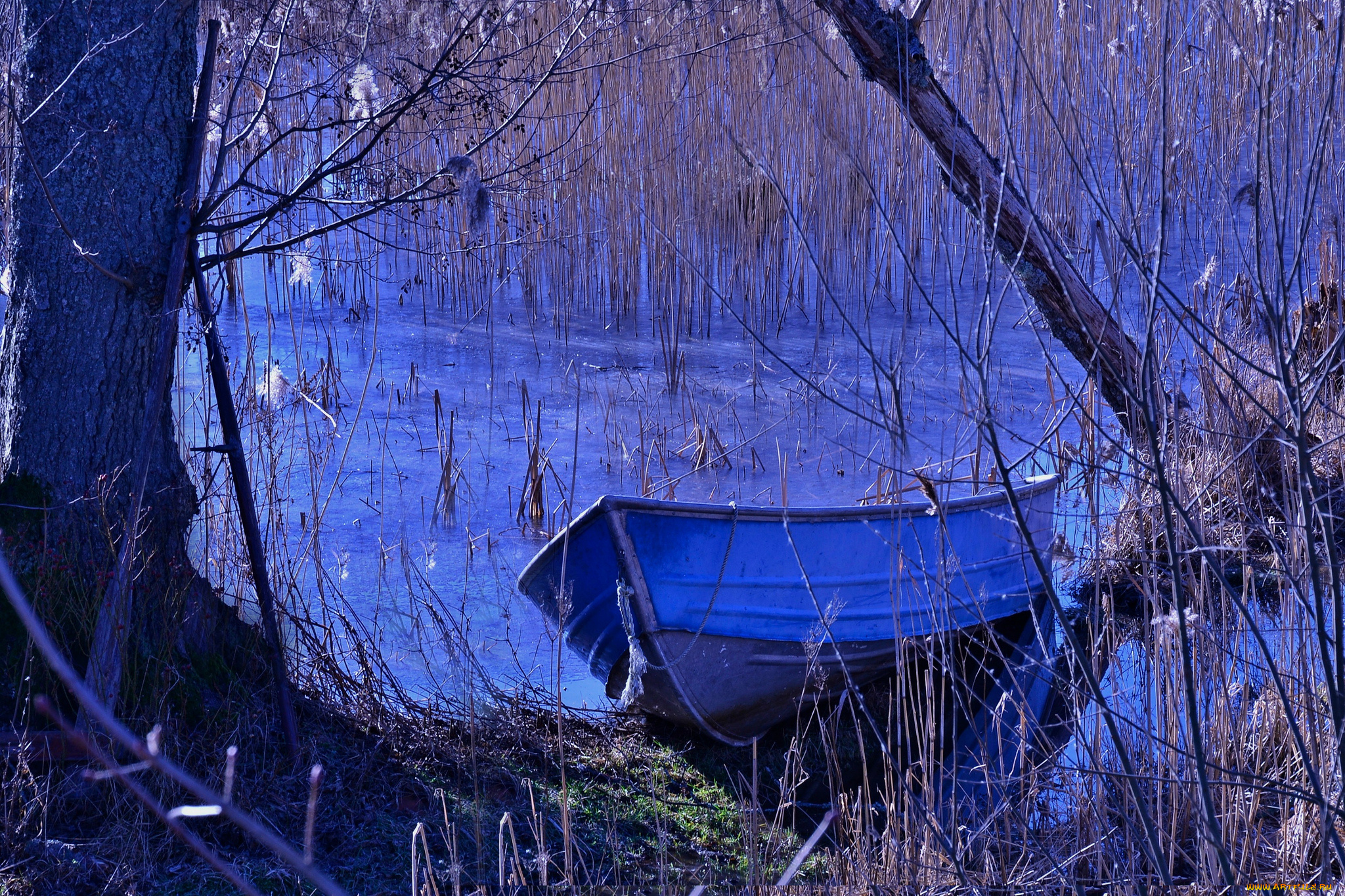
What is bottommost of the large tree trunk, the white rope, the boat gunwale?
the white rope

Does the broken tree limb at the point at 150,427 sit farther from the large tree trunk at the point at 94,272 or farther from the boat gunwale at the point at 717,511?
the boat gunwale at the point at 717,511

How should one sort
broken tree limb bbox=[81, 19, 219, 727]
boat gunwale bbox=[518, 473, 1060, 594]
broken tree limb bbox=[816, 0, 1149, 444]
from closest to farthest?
broken tree limb bbox=[81, 19, 219, 727] < boat gunwale bbox=[518, 473, 1060, 594] < broken tree limb bbox=[816, 0, 1149, 444]

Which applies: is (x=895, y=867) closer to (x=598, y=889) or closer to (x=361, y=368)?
(x=598, y=889)

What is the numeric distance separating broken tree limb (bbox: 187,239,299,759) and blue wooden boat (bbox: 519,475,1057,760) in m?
0.66

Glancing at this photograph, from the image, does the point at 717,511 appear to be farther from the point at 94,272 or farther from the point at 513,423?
the point at 513,423

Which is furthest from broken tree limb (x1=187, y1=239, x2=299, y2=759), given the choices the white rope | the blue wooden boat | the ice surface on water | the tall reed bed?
the white rope

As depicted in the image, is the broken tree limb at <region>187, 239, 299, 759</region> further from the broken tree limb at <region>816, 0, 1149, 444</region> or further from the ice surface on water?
the broken tree limb at <region>816, 0, 1149, 444</region>

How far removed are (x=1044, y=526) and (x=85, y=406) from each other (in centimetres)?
265

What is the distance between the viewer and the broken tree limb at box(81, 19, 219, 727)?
2.17 metres

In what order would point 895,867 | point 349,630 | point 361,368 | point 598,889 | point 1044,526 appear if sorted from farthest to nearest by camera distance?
point 361,368
point 1044,526
point 349,630
point 598,889
point 895,867

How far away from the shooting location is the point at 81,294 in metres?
2.36

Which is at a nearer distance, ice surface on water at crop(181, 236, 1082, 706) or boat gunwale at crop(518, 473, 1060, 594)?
boat gunwale at crop(518, 473, 1060, 594)

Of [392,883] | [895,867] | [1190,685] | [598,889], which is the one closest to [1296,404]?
[1190,685]

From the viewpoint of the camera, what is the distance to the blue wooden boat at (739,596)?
2.82 metres
